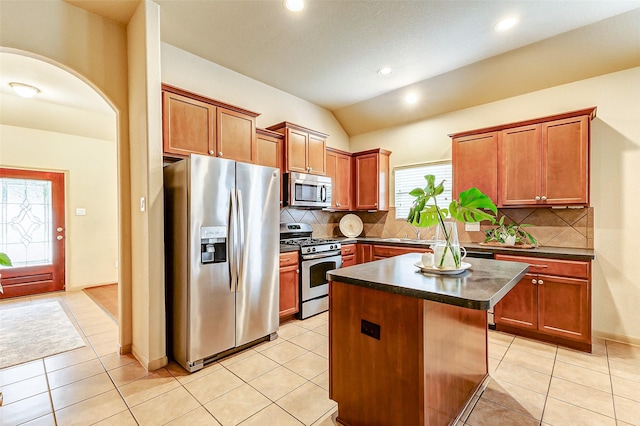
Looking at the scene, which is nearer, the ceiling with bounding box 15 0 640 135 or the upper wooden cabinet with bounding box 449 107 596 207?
the ceiling with bounding box 15 0 640 135

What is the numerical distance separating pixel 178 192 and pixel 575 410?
3327 millimetres

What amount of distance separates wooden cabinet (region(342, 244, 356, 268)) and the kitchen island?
2.24 meters

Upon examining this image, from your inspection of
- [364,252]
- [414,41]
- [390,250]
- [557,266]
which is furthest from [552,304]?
[414,41]

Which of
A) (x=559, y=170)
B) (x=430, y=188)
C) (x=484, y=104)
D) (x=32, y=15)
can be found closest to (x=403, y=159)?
(x=484, y=104)

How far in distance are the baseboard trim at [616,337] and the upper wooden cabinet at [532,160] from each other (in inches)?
54.5

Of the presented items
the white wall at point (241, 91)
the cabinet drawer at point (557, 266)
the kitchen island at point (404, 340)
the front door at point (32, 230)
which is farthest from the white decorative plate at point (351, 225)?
the front door at point (32, 230)

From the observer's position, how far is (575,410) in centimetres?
194

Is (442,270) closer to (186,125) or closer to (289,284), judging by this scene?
Result: (289,284)

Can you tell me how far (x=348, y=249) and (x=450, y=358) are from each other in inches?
103

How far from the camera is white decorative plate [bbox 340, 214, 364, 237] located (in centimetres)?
499

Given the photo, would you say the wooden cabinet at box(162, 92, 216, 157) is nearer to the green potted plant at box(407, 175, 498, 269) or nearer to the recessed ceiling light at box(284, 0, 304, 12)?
the recessed ceiling light at box(284, 0, 304, 12)

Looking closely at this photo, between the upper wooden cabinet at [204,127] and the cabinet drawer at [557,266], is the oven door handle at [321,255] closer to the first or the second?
the upper wooden cabinet at [204,127]

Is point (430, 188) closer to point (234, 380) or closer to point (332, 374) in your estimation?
point (332, 374)

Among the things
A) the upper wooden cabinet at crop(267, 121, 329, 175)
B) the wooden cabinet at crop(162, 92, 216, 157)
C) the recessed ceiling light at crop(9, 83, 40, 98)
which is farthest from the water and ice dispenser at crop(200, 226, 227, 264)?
the recessed ceiling light at crop(9, 83, 40, 98)
